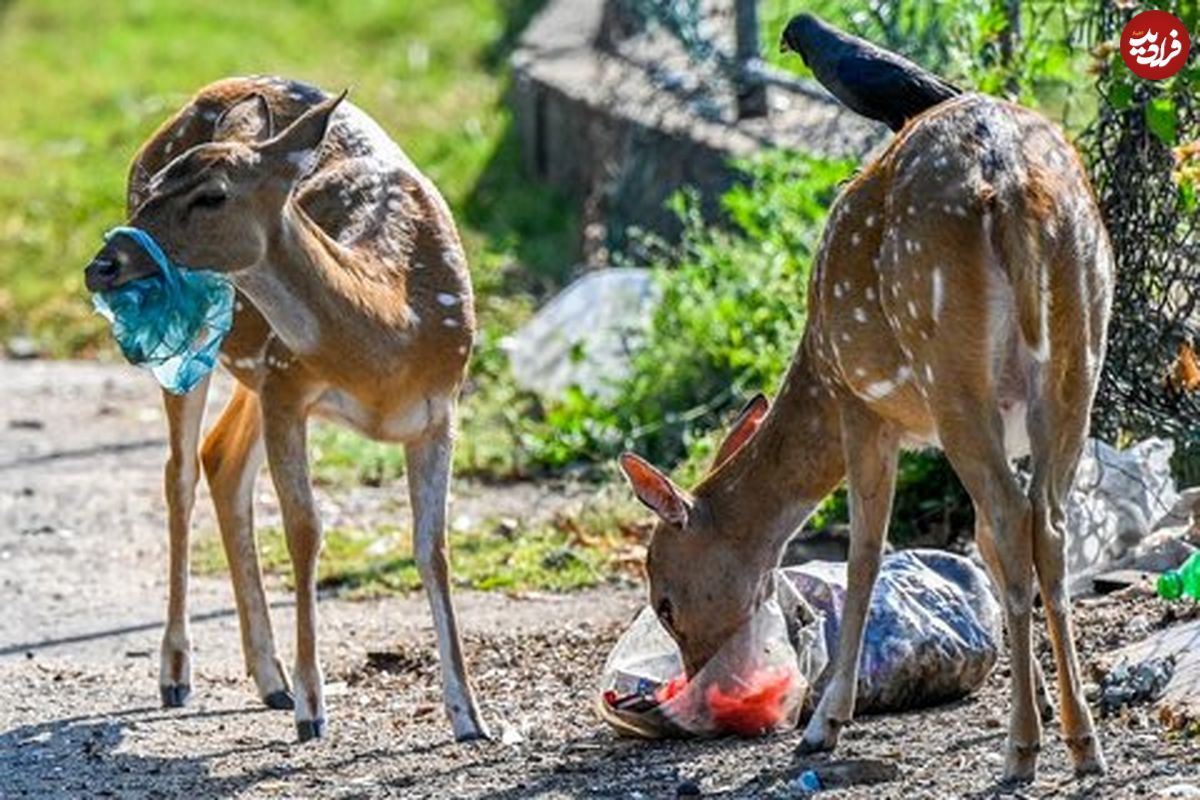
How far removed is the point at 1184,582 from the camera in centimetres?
714

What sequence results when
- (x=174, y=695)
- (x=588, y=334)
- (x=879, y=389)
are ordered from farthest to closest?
1. (x=588, y=334)
2. (x=174, y=695)
3. (x=879, y=389)

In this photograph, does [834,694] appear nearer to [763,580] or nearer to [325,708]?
[763,580]

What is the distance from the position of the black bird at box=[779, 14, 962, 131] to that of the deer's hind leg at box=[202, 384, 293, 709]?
177 cm

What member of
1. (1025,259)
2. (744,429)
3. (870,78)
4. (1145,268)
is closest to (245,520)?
(744,429)

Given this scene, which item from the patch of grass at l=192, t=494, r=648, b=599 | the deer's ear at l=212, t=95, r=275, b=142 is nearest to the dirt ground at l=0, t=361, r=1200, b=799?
the patch of grass at l=192, t=494, r=648, b=599

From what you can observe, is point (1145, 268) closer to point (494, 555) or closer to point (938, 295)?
point (938, 295)

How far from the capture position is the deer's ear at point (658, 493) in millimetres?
7387

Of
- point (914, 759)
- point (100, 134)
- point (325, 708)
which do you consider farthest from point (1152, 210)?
point (100, 134)

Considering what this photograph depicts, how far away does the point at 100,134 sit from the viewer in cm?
1730

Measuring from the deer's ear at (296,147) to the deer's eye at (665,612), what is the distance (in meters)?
1.37

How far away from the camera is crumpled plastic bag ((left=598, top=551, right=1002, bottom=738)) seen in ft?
24.2

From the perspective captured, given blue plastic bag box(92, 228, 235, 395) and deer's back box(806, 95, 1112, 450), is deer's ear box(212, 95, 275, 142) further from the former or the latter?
deer's back box(806, 95, 1112, 450)

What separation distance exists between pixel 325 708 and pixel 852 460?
1.65m

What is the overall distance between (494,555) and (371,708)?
2.02m
